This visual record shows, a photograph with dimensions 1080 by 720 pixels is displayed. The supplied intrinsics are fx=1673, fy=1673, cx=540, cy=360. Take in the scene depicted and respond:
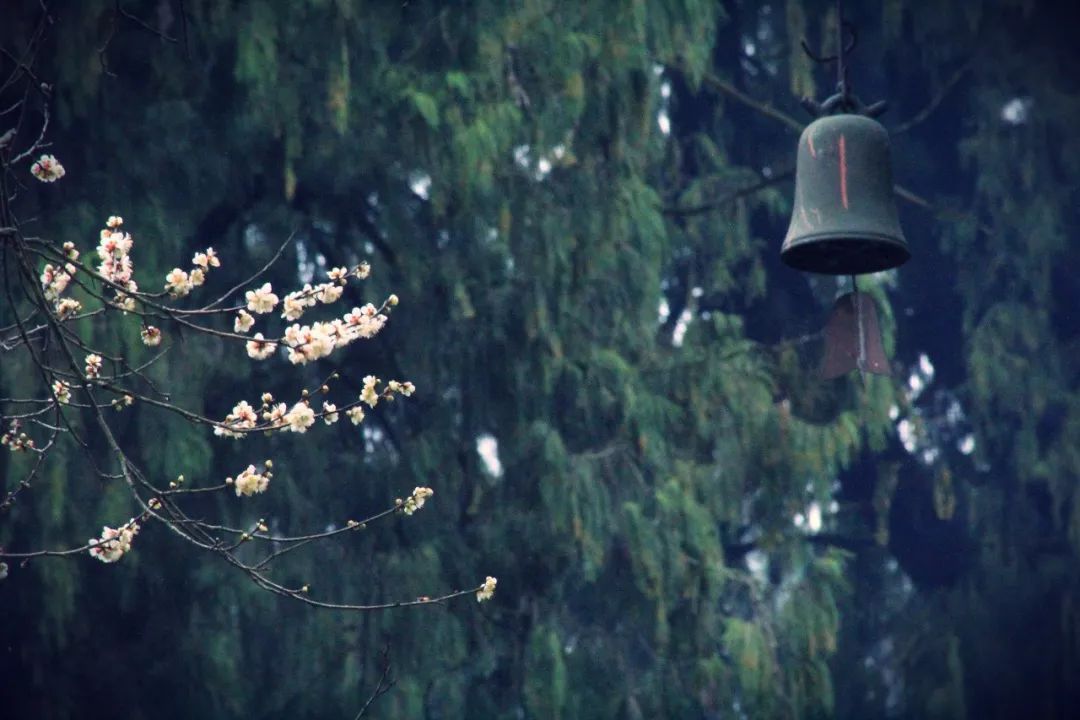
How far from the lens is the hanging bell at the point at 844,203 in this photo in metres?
4.07

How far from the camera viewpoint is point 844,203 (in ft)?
13.5

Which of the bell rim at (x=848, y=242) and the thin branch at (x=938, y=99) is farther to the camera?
the thin branch at (x=938, y=99)

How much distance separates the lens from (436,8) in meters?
7.08

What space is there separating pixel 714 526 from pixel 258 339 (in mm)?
4597

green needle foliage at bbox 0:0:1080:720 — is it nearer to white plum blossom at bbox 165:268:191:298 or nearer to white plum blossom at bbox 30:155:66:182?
white plum blossom at bbox 30:155:66:182

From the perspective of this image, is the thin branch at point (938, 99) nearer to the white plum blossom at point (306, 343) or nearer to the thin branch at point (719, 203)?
the thin branch at point (719, 203)

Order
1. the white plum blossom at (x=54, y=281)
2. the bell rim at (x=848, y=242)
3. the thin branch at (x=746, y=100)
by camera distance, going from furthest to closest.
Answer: the thin branch at (x=746, y=100) → the bell rim at (x=848, y=242) → the white plum blossom at (x=54, y=281)

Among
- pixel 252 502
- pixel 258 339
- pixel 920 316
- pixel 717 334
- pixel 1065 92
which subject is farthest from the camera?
pixel 920 316

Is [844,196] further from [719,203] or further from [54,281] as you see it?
[719,203]

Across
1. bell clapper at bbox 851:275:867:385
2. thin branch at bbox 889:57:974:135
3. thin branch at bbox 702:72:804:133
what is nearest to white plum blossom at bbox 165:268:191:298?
bell clapper at bbox 851:275:867:385

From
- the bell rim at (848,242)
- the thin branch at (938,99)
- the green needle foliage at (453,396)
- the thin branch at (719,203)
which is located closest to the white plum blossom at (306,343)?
the bell rim at (848,242)

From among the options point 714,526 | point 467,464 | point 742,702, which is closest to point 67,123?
point 467,464

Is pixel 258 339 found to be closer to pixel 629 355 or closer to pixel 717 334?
pixel 629 355

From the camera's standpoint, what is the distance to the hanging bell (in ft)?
13.4
